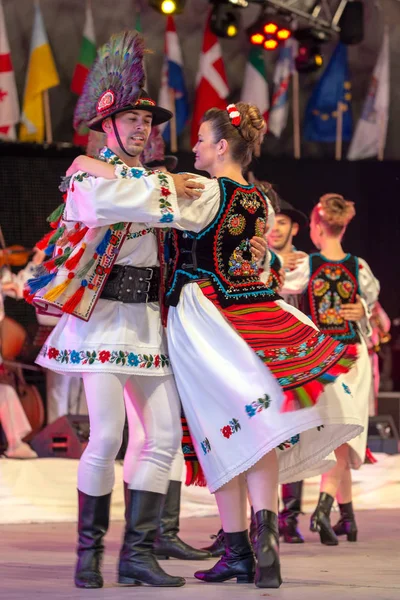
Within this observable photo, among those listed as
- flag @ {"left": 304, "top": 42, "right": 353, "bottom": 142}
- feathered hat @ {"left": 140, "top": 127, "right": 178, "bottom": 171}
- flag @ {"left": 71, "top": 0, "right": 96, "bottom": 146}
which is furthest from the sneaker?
flag @ {"left": 304, "top": 42, "right": 353, "bottom": 142}

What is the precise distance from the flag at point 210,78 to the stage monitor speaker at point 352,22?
1.25 meters

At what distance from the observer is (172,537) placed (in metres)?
3.64

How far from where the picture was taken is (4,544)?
394 cm

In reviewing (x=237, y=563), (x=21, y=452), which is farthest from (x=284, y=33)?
(x=237, y=563)

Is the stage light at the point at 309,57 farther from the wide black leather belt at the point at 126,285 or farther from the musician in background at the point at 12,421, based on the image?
the wide black leather belt at the point at 126,285

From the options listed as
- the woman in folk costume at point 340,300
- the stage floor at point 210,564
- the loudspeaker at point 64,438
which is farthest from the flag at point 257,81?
the stage floor at point 210,564

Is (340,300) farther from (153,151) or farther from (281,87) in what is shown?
(281,87)

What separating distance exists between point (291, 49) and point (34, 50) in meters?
2.56

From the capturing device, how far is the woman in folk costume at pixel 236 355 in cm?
279

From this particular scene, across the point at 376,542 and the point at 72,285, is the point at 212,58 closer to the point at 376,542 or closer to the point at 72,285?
the point at 376,542

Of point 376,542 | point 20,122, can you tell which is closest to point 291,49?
point 20,122

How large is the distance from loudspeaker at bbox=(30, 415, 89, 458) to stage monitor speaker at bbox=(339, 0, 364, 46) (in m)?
4.53

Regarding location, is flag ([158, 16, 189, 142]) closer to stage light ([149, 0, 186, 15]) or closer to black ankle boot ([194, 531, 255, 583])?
stage light ([149, 0, 186, 15])

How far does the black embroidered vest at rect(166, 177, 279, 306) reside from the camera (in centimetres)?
299
